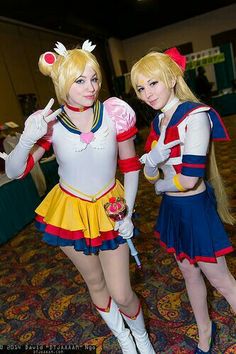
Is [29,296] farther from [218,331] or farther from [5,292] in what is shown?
[218,331]

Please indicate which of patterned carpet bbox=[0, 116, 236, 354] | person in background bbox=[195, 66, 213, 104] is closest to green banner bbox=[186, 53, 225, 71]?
person in background bbox=[195, 66, 213, 104]

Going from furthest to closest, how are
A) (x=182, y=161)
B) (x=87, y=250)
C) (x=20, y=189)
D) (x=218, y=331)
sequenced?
(x=20, y=189), (x=218, y=331), (x=87, y=250), (x=182, y=161)

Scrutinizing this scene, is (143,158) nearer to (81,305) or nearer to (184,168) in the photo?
(184,168)

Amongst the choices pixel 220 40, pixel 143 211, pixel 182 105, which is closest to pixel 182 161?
pixel 182 105

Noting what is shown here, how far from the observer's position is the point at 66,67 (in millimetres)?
1100

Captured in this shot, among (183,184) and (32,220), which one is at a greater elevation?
(183,184)

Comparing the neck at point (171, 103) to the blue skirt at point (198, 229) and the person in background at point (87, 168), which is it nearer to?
the person in background at point (87, 168)

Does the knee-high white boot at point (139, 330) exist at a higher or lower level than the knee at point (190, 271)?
lower

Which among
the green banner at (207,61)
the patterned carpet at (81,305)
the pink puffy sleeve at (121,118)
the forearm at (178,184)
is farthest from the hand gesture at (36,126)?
the green banner at (207,61)

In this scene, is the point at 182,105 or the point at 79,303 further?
the point at 79,303

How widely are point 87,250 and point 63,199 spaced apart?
0.22 meters

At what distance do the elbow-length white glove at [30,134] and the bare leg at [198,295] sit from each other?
729 mm

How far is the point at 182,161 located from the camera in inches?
42.1

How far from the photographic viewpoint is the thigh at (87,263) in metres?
1.29
